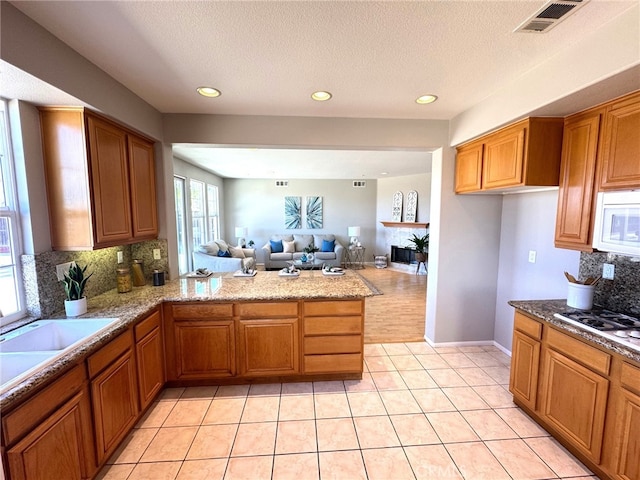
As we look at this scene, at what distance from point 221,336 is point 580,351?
2.47 m

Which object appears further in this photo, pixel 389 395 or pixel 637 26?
pixel 389 395

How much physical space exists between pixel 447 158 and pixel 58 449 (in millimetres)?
3561

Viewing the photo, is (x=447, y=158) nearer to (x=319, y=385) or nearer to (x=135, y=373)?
(x=319, y=385)

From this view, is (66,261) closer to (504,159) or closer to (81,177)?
(81,177)

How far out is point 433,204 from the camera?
3.18 m

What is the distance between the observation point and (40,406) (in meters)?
1.21

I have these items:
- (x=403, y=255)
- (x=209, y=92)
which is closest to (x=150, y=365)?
(x=209, y=92)

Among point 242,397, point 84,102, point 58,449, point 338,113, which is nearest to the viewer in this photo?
point 58,449

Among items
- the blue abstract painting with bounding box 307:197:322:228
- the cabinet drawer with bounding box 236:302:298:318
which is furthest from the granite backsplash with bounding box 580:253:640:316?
the blue abstract painting with bounding box 307:197:322:228

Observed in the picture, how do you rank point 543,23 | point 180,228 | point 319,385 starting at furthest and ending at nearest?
1. point 180,228
2. point 319,385
3. point 543,23

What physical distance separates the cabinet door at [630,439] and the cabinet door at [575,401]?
9cm

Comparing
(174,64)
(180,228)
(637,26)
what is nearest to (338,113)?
(174,64)

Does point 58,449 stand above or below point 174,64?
below

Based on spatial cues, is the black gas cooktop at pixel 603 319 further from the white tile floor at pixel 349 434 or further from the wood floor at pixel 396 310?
the wood floor at pixel 396 310
